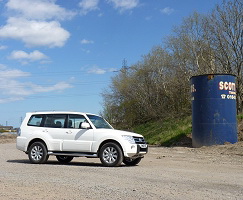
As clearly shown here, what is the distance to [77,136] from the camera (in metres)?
14.5

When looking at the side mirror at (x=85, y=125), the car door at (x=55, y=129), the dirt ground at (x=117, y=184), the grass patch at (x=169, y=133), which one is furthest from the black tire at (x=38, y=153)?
the grass patch at (x=169, y=133)

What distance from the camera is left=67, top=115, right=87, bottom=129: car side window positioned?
14.7 m

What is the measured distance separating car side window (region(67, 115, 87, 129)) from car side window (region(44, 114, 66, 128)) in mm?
268

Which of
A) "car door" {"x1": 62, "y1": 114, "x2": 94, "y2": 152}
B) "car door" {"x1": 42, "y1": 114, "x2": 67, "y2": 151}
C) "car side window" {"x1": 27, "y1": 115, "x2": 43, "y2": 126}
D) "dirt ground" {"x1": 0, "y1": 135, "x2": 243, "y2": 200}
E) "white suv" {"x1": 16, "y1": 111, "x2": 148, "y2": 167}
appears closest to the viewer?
"dirt ground" {"x1": 0, "y1": 135, "x2": 243, "y2": 200}

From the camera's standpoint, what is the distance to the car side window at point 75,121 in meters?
14.7

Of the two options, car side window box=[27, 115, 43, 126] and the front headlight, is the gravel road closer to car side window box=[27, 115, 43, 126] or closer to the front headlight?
the front headlight

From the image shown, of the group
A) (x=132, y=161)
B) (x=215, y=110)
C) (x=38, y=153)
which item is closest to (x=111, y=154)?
(x=132, y=161)

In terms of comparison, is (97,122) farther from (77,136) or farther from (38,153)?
(38,153)

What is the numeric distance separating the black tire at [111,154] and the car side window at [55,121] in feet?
6.54

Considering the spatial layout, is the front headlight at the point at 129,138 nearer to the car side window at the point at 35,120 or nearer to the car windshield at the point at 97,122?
the car windshield at the point at 97,122

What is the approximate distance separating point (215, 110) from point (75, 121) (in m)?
11.0

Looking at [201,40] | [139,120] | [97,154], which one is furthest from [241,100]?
[97,154]

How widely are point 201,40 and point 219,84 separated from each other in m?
14.4

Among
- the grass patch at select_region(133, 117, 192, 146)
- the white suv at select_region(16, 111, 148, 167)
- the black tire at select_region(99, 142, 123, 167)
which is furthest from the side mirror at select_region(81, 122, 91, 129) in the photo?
the grass patch at select_region(133, 117, 192, 146)
